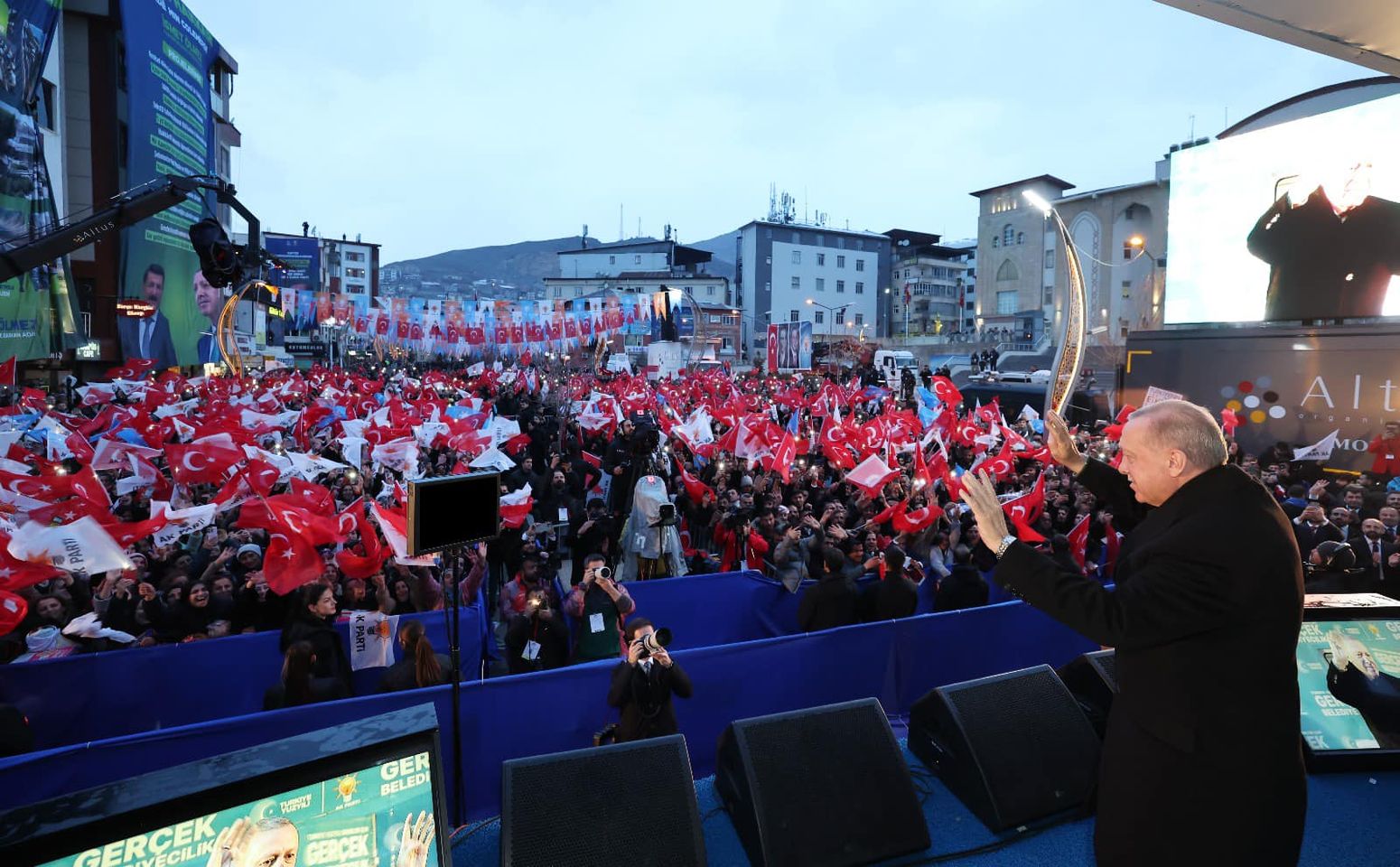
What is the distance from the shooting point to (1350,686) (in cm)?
434

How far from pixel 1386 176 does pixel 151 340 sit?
42.3 metres

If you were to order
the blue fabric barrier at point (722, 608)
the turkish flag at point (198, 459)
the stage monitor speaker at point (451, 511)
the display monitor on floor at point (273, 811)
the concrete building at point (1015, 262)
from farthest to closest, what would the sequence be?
the concrete building at point (1015, 262) < the turkish flag at point (198, 459) < the blue fabric barrier at point (722, 608) < the stage monitor speaker at point (451, 511) < the display monitor on floor at point (273, 811)

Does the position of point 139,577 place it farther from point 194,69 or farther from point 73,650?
point 194,69

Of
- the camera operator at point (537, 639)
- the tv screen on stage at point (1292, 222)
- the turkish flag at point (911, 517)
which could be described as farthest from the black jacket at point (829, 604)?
the tv screen on stage at point (1292, 222)

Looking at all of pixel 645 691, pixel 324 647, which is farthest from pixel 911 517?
pixel 324 647

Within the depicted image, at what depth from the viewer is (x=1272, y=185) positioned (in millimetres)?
22000

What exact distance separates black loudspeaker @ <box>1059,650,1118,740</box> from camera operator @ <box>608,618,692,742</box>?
102 inches

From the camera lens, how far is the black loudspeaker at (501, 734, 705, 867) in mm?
3328

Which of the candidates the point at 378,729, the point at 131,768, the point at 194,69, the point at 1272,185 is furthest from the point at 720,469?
the point at 194,69

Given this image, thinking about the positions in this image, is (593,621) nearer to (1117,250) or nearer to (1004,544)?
(1004,544)

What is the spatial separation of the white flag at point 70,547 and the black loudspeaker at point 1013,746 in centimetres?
679

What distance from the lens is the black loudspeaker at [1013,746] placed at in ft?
13.7

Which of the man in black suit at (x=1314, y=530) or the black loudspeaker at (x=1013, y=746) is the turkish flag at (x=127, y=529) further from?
the man in black suit at (x=1314, y=530)

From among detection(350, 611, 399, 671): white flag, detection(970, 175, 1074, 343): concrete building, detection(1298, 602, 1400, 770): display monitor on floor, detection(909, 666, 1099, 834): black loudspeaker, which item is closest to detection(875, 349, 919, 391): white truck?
detection(970, 175, 1074, 343): concrete building
